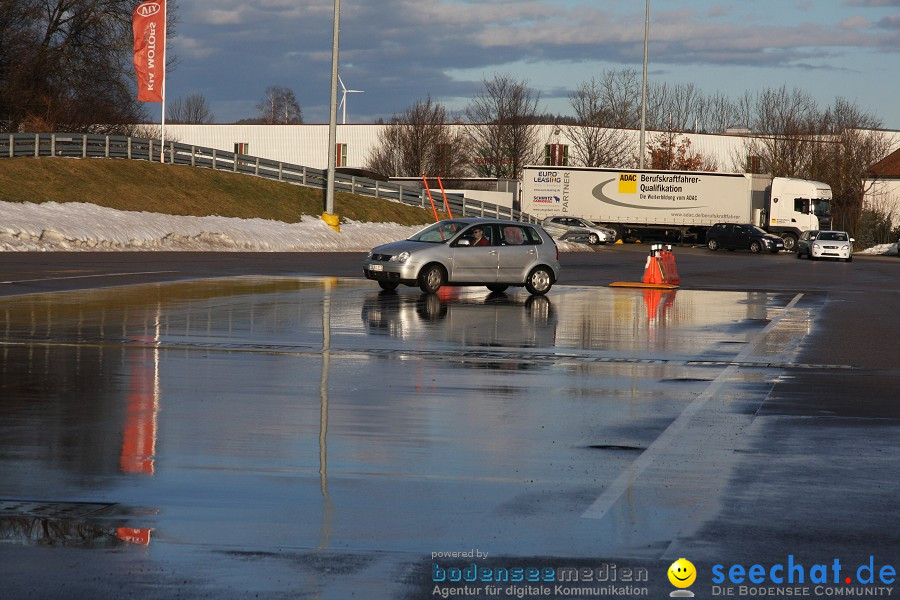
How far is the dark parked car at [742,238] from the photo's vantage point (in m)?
64.1

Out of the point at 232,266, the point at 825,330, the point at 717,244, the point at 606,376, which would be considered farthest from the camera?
the point at 717,244

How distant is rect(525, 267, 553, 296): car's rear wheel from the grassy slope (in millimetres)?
27573

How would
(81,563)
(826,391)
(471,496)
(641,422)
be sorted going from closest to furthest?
(81,563), (471,496), (641,422), (826,391)

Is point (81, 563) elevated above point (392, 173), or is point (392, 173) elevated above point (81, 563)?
point (392, 173)

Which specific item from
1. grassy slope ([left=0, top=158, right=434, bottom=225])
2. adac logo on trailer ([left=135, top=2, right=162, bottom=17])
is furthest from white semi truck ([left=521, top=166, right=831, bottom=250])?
adac logo on trailer ([left=135, top=2, right=162, bottom=17])

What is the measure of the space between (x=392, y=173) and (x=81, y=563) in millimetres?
91789

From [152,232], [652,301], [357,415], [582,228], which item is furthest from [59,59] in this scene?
[357,415]

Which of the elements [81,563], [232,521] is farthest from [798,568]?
[81,563]

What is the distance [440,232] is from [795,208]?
47.4m

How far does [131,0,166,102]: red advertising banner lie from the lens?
47469 millimetres

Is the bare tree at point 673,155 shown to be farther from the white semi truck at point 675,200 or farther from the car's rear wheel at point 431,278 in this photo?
the car's rear wheel at point 431,278

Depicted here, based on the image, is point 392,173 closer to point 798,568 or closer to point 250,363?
point 250,363

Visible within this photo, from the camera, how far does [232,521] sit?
6.37m

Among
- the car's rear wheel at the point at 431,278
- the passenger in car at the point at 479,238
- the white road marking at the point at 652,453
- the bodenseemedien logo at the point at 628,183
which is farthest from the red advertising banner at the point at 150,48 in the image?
the white road marking at the point at 652,453
